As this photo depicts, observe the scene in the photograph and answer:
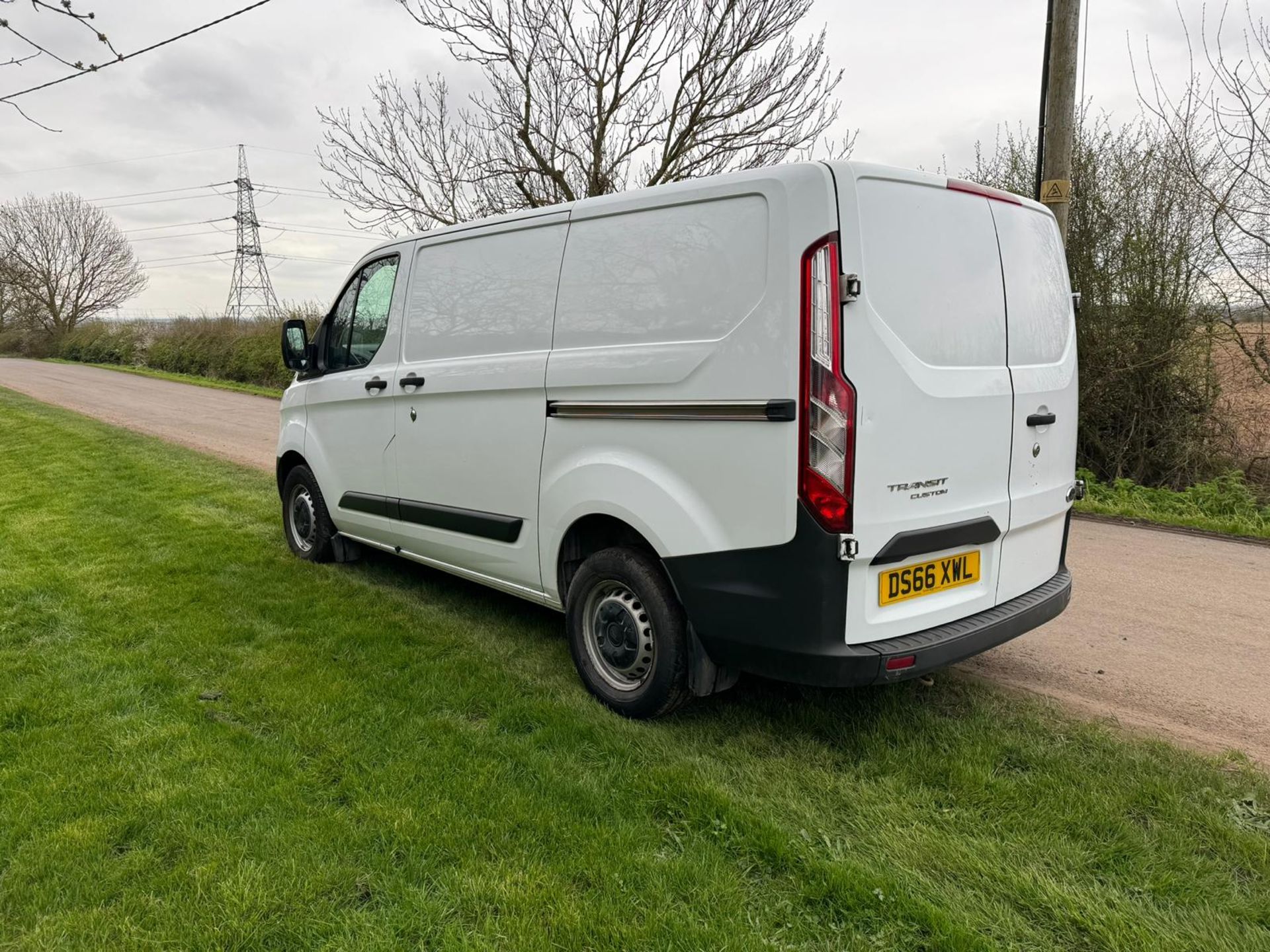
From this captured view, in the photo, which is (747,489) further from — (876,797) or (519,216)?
(519,216)

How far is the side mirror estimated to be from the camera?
17.7 feet

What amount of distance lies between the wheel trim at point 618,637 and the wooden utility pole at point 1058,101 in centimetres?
521

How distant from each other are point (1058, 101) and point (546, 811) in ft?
21.6

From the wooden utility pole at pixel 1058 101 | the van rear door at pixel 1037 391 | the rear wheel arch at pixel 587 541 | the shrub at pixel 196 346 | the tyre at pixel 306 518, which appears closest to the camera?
the van rear door at pixel 1037 391

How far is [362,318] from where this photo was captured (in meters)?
5.03

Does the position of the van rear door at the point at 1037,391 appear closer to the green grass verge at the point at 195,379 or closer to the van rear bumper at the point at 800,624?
the van rear bumper at the point at 800,624

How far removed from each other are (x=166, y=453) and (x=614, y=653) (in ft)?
28.8

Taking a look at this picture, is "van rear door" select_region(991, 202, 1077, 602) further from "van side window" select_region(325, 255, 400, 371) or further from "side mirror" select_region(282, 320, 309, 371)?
"side mirror" select_region(282, 320, 309, 371)

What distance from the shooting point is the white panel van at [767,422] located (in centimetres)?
273

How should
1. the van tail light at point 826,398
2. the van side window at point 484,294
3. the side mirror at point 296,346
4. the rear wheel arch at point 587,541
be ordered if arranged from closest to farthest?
the van tail light at point 826,398, the rear wheel arch at point 587,541, the van side window at point 484,294, the side mirror at point 296,346

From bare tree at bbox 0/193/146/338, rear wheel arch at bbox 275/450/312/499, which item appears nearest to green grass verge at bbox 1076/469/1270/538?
rear wheel arch at bbox 275/450/312/499

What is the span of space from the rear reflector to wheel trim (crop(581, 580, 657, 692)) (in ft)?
6.57

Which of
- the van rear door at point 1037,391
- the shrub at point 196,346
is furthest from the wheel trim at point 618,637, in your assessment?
the shrub at point 196,346

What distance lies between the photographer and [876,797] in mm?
2777
